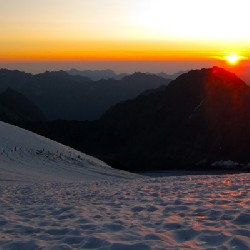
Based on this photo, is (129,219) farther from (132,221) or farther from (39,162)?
(39,162)

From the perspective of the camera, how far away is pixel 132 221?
864cm

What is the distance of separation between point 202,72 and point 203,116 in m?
37.3

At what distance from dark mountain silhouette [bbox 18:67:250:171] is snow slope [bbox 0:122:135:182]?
92.7 meters

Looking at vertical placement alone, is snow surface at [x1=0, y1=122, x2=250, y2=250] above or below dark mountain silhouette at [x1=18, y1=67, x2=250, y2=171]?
below

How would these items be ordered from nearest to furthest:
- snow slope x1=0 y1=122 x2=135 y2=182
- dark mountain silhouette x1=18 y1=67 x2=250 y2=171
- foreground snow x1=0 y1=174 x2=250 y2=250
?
foreground snow x1=0 y1=174 x2=250 y2=250, snow slope x1=0 y1=122 x2=135 y2=182, dark mountain silhouette x1=18 y1=67 x2=250 y2=171

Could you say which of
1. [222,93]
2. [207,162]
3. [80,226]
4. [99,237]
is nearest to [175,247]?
[99,237]

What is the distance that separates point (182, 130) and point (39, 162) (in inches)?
5481

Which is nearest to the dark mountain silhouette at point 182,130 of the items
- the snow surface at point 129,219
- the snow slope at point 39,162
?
the snow slope at point 39,162

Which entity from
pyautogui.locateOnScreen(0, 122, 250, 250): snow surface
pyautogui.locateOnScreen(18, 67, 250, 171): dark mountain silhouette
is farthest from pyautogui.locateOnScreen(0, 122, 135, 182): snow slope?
pyautogui.locateOnScreen(18, 67, 250, 171): dark mountain silhouette

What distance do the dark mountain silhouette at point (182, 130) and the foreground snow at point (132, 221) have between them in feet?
387

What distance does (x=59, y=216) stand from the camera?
9578 millimetres

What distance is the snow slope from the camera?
24.7m

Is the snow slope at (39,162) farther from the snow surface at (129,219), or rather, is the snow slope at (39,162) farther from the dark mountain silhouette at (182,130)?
the dark mountain silhouette at (182,130)

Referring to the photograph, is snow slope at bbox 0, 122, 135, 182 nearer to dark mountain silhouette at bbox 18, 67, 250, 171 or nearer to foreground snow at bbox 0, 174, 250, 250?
foreground snow at bbox 0, 174, 250, 250
